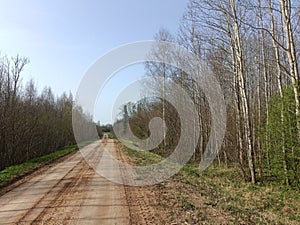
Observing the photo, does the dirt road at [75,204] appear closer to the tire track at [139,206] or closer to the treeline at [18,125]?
the tire track at [139,206]

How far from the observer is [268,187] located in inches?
438

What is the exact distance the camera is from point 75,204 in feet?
23.7

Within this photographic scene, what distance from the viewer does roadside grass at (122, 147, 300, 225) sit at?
6059mm

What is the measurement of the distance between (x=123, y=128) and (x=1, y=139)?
20.4 metres

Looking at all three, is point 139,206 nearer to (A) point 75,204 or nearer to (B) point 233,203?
(A) point 75,204

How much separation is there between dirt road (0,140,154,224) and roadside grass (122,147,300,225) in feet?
2.66

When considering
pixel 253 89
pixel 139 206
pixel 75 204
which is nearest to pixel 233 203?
pixel 139 206

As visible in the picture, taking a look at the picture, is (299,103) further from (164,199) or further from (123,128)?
(123,128)

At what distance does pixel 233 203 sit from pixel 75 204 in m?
4.26

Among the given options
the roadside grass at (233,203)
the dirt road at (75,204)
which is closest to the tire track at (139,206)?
the dirt road at (75,204)

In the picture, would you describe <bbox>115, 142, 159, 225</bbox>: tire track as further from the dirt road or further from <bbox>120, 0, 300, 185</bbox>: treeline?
<bbox>120, 0, 300, 185</bbox>: treeline

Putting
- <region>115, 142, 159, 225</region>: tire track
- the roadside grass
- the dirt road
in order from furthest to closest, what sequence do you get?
the roadside grass → the dirt road → <region>115, 142, 159, 225</region>: tire track

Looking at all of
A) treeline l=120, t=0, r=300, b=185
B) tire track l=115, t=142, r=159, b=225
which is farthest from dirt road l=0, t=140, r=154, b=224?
treeline l=120, t=0, r=300, b=185

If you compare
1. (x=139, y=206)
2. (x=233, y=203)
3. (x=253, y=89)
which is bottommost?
(x=233, y=203)
